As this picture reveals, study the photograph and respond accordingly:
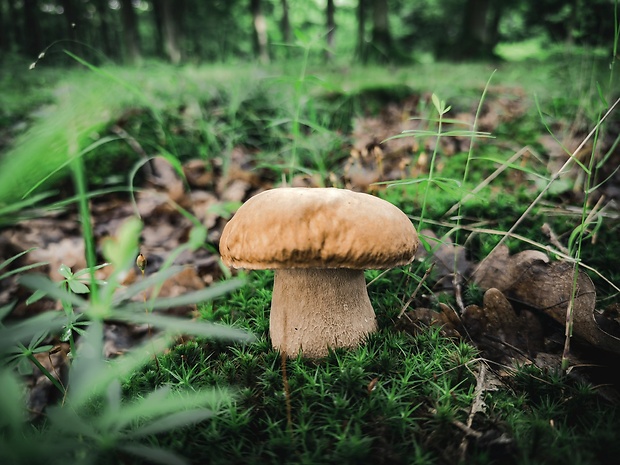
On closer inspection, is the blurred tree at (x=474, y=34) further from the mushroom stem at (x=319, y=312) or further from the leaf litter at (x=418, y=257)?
the mushroom stem at (x=319, y=312)

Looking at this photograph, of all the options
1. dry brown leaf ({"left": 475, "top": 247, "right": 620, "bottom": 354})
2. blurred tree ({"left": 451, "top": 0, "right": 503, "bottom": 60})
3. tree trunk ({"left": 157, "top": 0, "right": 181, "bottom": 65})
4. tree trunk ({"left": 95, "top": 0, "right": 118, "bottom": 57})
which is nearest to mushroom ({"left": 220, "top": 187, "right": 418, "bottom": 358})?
dry brown leaf ({"left": 475, "top": 247, "right": 620, "bottom": 354})

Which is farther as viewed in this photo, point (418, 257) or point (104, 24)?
point (104, 24)

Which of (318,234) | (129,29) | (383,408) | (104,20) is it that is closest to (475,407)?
(383,408)

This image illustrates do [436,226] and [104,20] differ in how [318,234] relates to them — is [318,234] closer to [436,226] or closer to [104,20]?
[436,226]

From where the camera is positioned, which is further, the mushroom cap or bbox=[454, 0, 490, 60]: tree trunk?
bbox=[454, 0, 490, 60]: tree trunk

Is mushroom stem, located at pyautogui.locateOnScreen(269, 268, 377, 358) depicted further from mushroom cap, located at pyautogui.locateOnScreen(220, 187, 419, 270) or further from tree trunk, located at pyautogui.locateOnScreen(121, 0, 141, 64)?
tree trunk, located at pyautogui.locateOnScreen(121, 0, 141, 64)

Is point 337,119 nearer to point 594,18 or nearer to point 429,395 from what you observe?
point 594,18

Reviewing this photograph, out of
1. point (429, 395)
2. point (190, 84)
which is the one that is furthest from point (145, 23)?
point (429, 395)

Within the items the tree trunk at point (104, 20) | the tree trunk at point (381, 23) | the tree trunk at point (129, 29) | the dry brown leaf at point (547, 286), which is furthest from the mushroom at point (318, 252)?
the tree trunk at point (104, 20)
